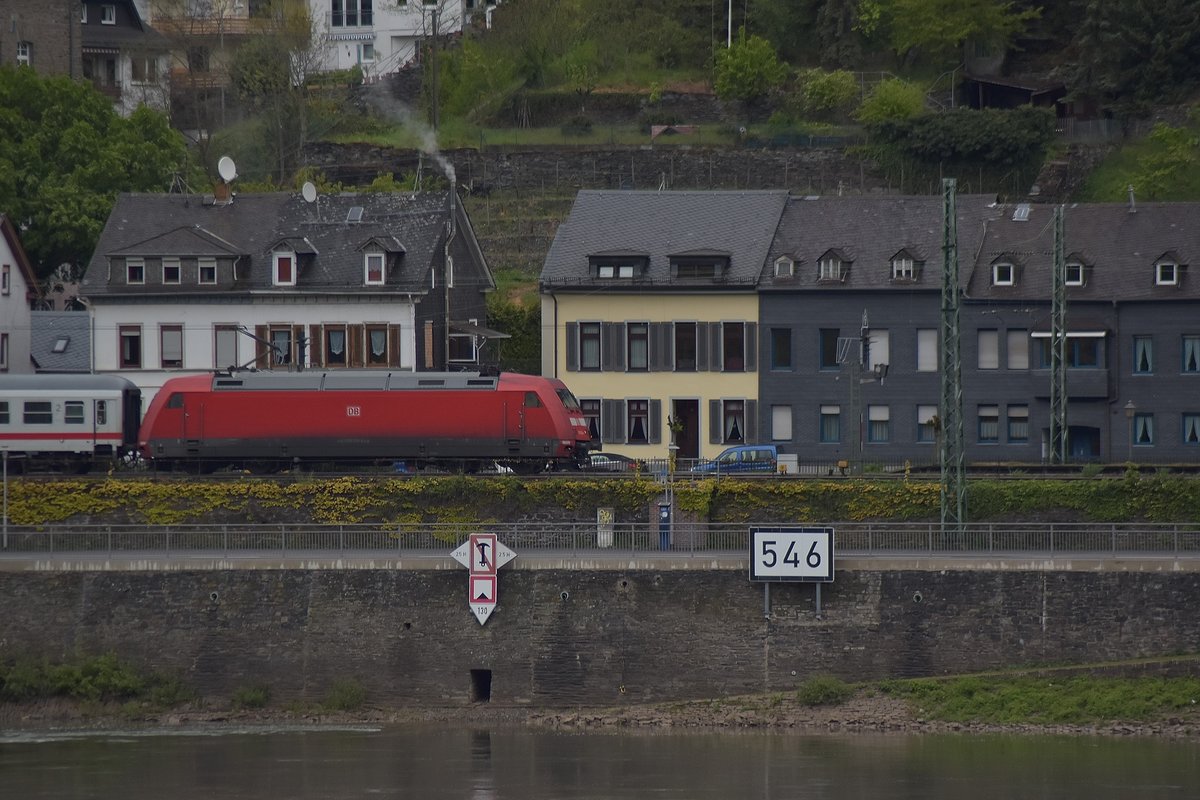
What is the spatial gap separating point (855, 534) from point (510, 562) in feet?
26.7

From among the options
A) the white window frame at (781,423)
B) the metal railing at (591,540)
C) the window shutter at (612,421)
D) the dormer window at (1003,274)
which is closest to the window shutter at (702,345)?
the white window frame at (781,423)

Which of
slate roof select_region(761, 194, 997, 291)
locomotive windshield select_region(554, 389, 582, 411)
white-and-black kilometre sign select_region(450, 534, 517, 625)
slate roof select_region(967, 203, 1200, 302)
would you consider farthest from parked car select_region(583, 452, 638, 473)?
slate roof select_region(967, 203, 1200, 302)

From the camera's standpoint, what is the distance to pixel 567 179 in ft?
289

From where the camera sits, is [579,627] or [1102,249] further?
[1102,249]

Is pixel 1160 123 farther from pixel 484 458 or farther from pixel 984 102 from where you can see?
pixel 484 458

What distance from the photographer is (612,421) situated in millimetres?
67000

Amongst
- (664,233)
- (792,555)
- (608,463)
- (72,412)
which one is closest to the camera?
(792,555)

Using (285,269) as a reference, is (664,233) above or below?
above

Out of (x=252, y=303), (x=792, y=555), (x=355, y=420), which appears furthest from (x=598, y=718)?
(x=252, y=303)

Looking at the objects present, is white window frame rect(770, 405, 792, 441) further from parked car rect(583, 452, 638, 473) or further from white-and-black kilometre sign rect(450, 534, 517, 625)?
white-and-black kilometre sign rect(450, 534, 517, 625)

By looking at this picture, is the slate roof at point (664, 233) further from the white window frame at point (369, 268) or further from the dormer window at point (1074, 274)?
the dormer window at point (1074, 274)

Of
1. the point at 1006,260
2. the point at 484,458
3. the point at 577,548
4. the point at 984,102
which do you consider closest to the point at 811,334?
the point at 1006,260

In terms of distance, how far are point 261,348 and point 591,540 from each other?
61.4ft

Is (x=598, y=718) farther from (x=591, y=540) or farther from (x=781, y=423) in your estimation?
(x=781, y=423)
